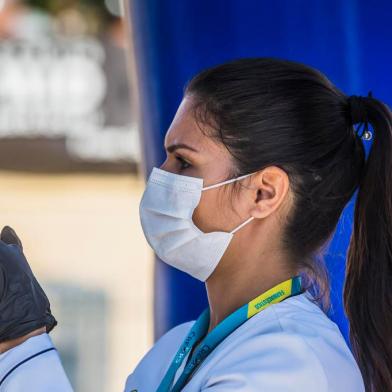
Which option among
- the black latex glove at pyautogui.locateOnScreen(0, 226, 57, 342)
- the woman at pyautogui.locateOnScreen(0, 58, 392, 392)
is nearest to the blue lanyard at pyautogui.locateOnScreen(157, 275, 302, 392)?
the woman at pyautogui.locateOnScreen(0, 58, 392, 392)

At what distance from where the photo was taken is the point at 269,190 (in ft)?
5.06

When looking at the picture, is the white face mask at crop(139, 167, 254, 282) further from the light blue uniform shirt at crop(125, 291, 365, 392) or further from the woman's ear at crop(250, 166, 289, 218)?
the light blue uniform shirt at crop(125, 291, 365, 392)

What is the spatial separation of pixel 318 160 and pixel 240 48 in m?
0.52

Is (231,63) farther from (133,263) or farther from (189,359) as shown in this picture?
(133,263)

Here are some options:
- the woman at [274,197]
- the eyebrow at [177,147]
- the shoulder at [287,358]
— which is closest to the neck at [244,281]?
the woman at [274,197]

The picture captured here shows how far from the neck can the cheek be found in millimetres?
78

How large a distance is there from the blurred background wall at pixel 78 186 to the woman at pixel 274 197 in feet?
21.0

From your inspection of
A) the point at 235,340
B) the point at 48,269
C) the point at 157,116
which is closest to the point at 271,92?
the point at 235,340

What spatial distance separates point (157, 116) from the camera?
2062 millimetres

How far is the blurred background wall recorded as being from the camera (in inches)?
317

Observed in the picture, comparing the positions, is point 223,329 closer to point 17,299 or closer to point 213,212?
point 213,212

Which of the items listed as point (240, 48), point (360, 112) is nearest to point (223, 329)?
point (360, 112)

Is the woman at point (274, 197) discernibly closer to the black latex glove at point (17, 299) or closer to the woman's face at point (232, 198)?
the woman's face at point (232, 198)

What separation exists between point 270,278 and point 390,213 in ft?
0.79
